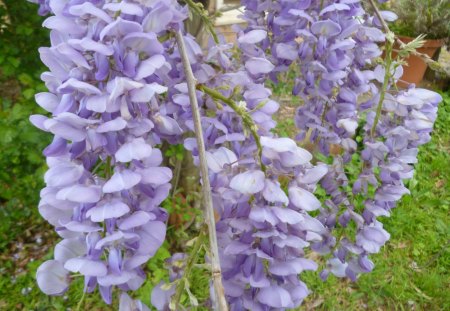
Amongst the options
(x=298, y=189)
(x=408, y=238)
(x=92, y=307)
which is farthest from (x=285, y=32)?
(x=408, y=238)

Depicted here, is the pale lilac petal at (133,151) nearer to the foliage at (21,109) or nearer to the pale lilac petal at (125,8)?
the pale lilac petal at (125,8)

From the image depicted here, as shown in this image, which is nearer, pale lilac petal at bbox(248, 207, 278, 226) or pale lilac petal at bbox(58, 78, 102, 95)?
pale lilac petal at bbox(58, 78, 102, 95)

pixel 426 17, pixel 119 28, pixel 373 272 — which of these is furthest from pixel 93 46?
pixel 426 17

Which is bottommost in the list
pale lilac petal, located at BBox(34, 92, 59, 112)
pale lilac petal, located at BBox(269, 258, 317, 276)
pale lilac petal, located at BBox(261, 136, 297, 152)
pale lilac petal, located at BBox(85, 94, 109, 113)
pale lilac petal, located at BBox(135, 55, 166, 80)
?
pale lilac petal, located at BBox(269, 258, 317, 276)

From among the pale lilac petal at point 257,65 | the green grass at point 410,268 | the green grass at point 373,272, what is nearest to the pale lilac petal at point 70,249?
A: the pale lilac petal at point 257,65

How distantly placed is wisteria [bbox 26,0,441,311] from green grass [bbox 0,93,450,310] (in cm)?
123

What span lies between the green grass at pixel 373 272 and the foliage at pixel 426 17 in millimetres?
1540

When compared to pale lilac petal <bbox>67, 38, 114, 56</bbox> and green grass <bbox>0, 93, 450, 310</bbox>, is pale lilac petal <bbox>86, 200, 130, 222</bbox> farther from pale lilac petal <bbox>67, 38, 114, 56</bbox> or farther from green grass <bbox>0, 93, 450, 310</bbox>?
green grass <bbox>0, 93, 450, 310</bbox>

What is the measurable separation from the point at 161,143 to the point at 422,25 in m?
3.69

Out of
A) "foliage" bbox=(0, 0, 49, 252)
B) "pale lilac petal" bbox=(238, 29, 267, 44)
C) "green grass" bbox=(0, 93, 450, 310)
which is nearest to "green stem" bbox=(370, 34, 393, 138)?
"pale lilac petal" bbox=(238, 29, 267, 44)

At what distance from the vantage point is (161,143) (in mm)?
726

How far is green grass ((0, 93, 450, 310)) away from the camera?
88.4 inches

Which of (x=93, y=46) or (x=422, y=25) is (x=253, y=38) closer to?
(x=93, y=46)

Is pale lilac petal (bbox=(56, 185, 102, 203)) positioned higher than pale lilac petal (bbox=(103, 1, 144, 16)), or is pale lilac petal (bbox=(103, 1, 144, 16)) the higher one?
pale lilac petal (bbox=(103, 1, 144, 16))
